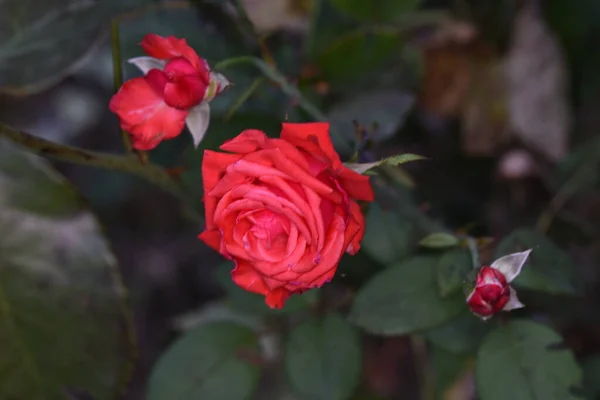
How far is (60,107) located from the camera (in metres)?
1.64

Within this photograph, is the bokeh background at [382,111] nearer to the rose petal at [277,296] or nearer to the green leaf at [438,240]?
the green leaf at [438,240]

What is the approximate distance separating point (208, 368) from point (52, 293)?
268mm

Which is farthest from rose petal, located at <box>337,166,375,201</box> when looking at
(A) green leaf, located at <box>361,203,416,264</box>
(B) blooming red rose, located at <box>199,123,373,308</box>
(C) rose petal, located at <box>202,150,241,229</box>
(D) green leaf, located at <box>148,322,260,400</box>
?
(D) green leaf, located at <box>148,322,260,400</box>

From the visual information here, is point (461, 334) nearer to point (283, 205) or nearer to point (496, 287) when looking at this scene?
point (496, 287)

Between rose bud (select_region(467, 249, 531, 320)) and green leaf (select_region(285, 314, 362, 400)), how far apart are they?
29cm

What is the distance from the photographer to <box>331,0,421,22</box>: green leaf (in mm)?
1042

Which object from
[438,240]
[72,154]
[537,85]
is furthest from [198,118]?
[537,85]

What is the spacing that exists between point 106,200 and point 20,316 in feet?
1.89

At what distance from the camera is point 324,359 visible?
3.07ft

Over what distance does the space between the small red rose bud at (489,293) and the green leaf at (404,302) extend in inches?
4.3

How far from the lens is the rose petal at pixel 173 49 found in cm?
68

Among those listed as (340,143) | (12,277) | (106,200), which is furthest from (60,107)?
(340,143)

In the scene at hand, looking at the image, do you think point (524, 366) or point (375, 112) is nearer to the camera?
point (524, 366)

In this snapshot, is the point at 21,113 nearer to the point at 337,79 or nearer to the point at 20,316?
the point at 20,316
